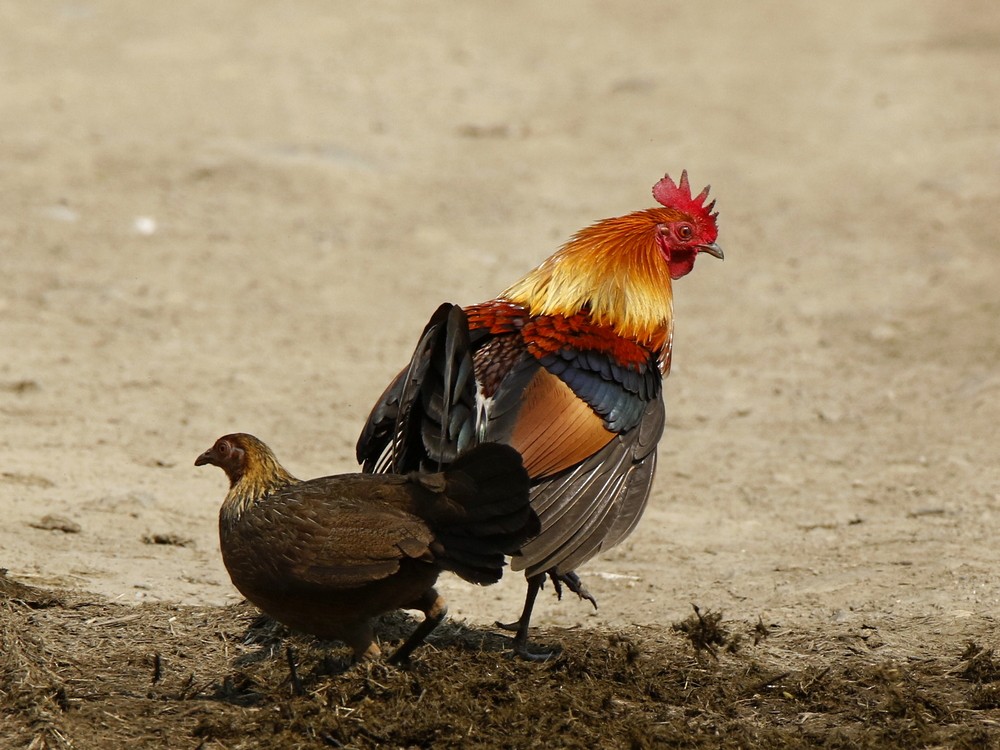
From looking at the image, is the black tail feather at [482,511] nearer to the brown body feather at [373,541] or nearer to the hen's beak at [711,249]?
the brown body feather at [373,541]

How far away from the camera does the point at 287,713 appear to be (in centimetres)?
471

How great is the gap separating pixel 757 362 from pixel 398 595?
5.70 metres

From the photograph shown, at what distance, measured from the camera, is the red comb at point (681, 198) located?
682 centimetres

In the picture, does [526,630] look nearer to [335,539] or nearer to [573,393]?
[573,393]

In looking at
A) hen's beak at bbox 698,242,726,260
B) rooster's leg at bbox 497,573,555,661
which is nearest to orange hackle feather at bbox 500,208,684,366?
hen's beak at bbox 698,242,726,260

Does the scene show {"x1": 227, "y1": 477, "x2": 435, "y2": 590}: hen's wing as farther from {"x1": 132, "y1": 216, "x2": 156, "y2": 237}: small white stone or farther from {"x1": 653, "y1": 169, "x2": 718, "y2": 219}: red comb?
{"x1": 132, "y1": 216, "x2": 156, "y2": 237}: small white stone

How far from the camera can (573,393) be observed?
5.56m

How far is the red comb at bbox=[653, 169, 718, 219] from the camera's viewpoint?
6816 mm

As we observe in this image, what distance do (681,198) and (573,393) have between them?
1.83 meters

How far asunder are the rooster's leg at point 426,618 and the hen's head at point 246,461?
744 millimetres

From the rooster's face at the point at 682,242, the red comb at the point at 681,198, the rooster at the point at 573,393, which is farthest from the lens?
the red comb at the point at 681,198

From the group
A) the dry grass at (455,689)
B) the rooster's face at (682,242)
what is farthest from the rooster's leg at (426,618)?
the rooster's face at (682,242)

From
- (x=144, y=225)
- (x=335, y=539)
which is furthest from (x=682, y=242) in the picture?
(x=144, y=225)

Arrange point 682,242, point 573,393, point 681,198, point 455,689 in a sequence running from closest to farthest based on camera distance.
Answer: point 455,689 < point 573,393 < point 682,242 < point 681,198
